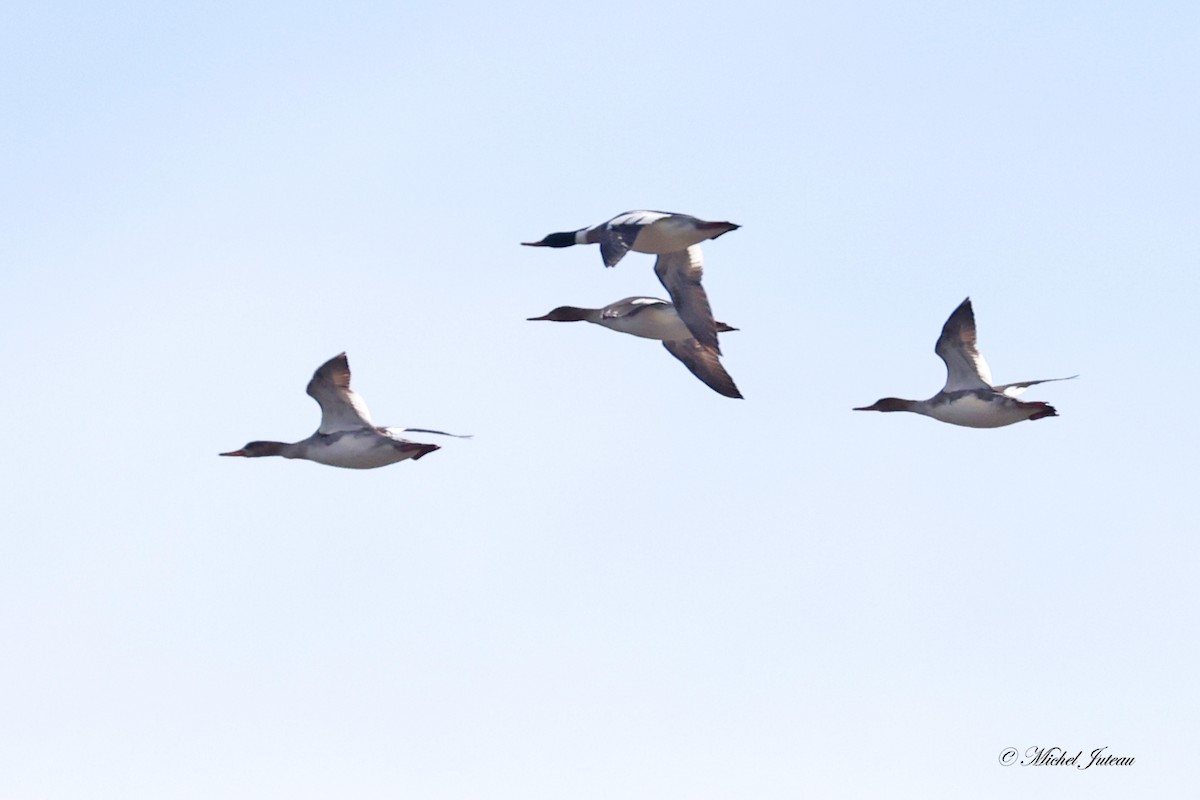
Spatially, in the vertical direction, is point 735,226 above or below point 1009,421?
above

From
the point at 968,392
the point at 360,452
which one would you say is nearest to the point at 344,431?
the point at 360,452

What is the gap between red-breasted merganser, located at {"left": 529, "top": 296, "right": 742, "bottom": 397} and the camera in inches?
992

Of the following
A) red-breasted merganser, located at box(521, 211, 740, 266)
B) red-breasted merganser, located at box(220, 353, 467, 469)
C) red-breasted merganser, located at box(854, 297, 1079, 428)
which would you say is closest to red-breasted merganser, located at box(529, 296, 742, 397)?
red-breasted merganser, located at box(521, 211, 740, 266)

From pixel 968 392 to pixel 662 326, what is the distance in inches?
148

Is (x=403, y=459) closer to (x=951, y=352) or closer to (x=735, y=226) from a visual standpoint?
(x=735, y=226)

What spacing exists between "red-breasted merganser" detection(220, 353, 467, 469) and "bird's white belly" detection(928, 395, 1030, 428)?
669 cm

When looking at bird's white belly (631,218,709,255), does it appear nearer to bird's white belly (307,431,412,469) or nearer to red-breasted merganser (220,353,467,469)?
red-breasted merganser (220,353,467,469)

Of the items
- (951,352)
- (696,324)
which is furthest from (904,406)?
(696,324)

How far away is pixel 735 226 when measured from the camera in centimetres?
2325

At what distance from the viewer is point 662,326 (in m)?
25.2

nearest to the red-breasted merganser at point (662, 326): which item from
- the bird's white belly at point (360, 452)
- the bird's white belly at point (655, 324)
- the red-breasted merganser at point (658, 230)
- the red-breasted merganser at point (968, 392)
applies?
the bird's white belly at point (655, 324)

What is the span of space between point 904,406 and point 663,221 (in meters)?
4.55

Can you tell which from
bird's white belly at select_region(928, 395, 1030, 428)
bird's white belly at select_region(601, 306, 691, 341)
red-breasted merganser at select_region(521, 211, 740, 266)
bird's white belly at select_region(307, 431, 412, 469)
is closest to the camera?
bird's white belly at select_region(307, 431, 412, 469)

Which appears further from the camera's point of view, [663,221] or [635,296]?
[635,296]
